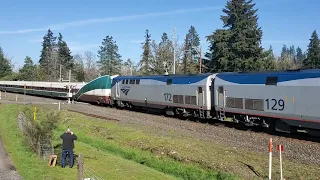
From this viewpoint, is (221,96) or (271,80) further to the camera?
(221,96)

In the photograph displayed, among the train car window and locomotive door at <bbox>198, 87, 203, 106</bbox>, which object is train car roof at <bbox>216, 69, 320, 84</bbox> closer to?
the train car window

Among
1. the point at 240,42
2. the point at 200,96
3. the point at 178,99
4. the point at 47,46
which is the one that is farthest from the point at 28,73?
the point at 200,96

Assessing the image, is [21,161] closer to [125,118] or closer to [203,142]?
[203,142]

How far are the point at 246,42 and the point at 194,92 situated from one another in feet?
128

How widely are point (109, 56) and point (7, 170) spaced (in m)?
130

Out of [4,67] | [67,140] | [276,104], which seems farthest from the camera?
[4,67]

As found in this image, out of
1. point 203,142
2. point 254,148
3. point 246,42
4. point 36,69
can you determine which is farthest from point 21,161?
point 36,69

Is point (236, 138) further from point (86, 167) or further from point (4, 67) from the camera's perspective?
point (4, 67)

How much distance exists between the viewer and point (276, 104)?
73.2ft

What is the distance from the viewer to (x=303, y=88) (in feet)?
67.4

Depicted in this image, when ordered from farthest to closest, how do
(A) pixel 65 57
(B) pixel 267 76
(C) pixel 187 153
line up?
1. (A) pixel 65 57
2. (B) pixel 267 76
3. (C) pixel 187 153

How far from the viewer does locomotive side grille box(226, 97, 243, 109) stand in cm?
2522

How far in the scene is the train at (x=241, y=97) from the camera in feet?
67.4

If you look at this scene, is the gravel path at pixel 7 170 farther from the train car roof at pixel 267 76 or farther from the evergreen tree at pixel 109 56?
the evergreen tree at pixel 109 56
